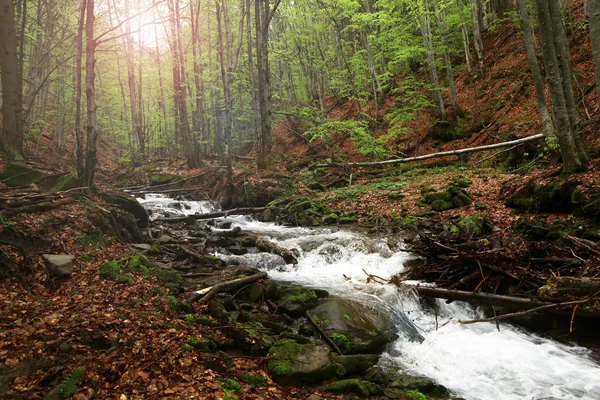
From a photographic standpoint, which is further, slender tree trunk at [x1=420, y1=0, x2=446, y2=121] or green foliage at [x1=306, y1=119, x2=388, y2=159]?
slender tree trunk at [x1=420, y1=0, x2=446, y2=121]

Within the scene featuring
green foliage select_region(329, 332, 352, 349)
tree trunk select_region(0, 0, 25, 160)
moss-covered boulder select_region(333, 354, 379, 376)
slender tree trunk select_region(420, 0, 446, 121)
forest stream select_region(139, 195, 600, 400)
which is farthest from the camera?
slender tree trunk select_region(420, 0, 446, 121)

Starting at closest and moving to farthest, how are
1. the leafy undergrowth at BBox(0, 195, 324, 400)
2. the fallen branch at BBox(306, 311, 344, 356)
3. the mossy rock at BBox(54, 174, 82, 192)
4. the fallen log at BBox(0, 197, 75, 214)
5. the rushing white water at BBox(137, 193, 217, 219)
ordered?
the leafy undergrowth at BBox(0, 195, 324, 400) < the fallen branch at BBox(306, 311, 344, 356) < the fallen log at BBox(0, 197, 75, 214) < the mossy rock at BBox(54, 174, 82, 192) < the rushing white water at BBox(137, 193, 217, 219)

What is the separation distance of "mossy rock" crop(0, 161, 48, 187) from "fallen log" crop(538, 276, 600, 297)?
1234cm

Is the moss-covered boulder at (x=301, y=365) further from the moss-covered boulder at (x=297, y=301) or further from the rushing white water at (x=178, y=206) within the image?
the rushing white water at (x=178, y=206)

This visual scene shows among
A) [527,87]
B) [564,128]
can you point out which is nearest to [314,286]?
[564,128]

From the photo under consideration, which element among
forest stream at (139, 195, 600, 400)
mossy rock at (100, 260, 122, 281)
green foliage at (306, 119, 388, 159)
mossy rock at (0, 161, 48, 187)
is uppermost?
green foliage at (306, 119, 388, 159)

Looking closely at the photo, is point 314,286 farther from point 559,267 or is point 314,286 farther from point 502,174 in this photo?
→ point 502,174

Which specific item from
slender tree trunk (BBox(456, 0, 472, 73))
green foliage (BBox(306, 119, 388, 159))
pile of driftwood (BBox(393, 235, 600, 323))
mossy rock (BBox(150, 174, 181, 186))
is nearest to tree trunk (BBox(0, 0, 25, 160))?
mossy rock (BBox(150, 174, 181, 186))

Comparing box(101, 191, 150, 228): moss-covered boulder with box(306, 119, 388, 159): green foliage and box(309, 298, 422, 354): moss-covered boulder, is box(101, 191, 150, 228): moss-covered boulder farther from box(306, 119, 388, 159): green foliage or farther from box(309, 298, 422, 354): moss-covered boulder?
box(306, 119, 388, 159): green foliage

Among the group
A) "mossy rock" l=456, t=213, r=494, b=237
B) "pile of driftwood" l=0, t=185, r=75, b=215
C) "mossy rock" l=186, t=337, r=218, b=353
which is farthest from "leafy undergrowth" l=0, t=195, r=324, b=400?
"mossy rock" l=456, t=213, r=494, b=237

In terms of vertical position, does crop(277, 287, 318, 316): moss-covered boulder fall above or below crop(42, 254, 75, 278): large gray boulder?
below

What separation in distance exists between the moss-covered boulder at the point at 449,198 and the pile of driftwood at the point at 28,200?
10702mm

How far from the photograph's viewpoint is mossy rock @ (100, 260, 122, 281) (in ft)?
19.8

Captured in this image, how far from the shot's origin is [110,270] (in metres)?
6.18
